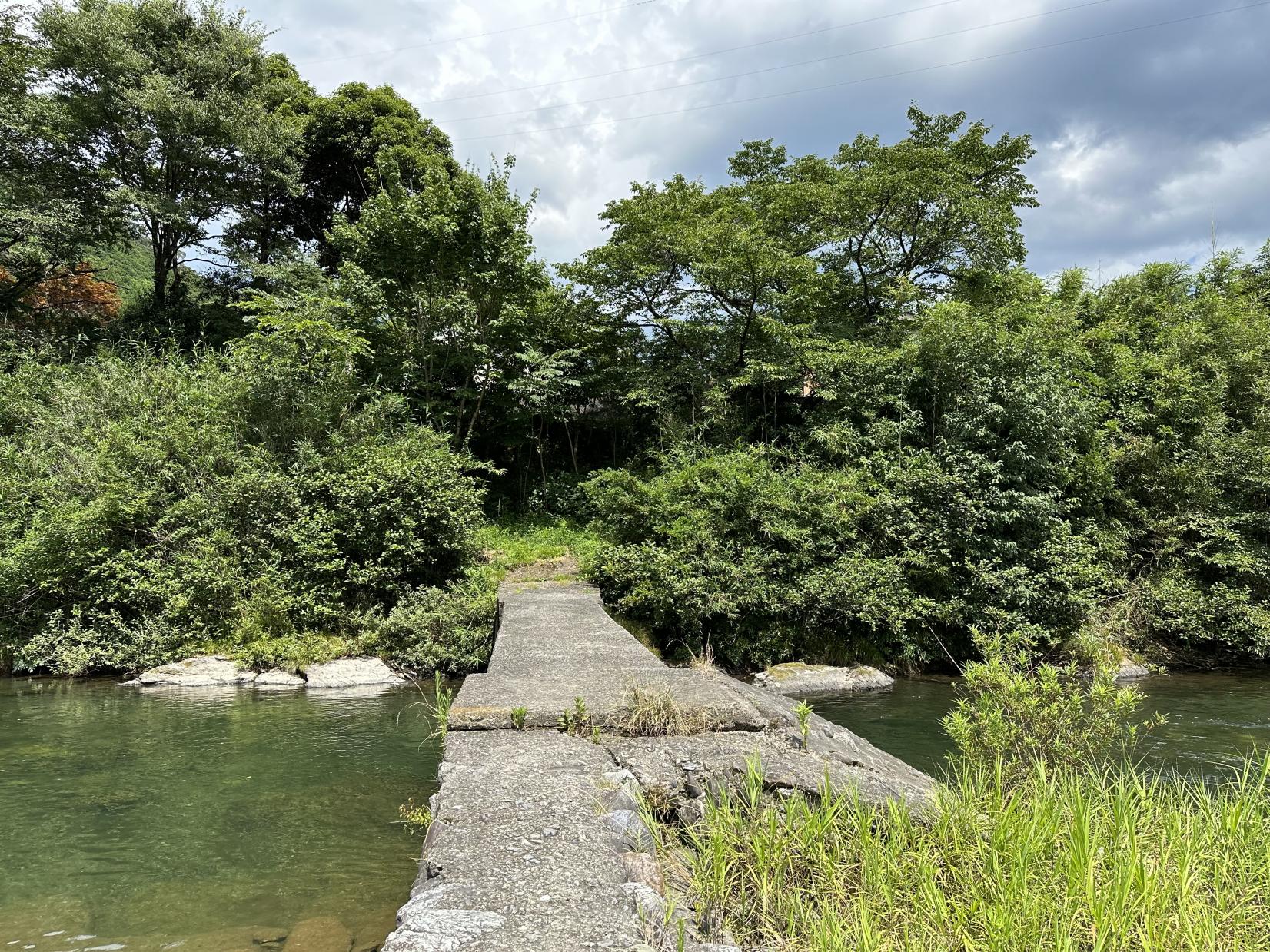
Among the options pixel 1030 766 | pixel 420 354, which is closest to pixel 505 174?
pixel 420 354

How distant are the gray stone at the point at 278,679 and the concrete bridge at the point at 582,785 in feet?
15.6

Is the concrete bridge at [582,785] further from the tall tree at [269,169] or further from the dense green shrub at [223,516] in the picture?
the tall tree at [269,169]

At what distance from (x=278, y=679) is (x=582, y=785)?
764 cm

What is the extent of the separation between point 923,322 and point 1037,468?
340cm

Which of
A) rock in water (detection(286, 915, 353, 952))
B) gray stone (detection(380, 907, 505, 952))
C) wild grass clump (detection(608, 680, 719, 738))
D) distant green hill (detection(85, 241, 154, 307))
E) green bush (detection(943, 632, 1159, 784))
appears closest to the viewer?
gray stone (detection(380, 907, 505, 952))

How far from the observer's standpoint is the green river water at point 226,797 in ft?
12.4

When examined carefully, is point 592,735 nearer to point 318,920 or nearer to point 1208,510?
point 318,920

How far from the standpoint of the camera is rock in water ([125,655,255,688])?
938 cm

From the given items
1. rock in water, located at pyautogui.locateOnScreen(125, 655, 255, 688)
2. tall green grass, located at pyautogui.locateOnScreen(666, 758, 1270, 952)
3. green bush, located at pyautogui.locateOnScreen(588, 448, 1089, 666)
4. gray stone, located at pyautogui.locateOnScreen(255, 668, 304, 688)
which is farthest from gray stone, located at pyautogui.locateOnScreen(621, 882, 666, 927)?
rock in water, located at pyautogui.locateOnScreen(125, 655, 255, 688)

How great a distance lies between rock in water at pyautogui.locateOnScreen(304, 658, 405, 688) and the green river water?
1.57ft

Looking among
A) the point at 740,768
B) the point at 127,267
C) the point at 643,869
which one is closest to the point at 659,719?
the point at 740,768

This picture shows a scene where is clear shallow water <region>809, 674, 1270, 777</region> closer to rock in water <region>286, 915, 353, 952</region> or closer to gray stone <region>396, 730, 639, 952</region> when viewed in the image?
gray stone <region>396, 730, 639, 952</region>

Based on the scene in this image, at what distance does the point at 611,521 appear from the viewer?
1260cm

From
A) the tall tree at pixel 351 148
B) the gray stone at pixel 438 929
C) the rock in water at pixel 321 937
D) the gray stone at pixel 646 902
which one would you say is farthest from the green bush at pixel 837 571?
the tall tree at pixel 351 148
